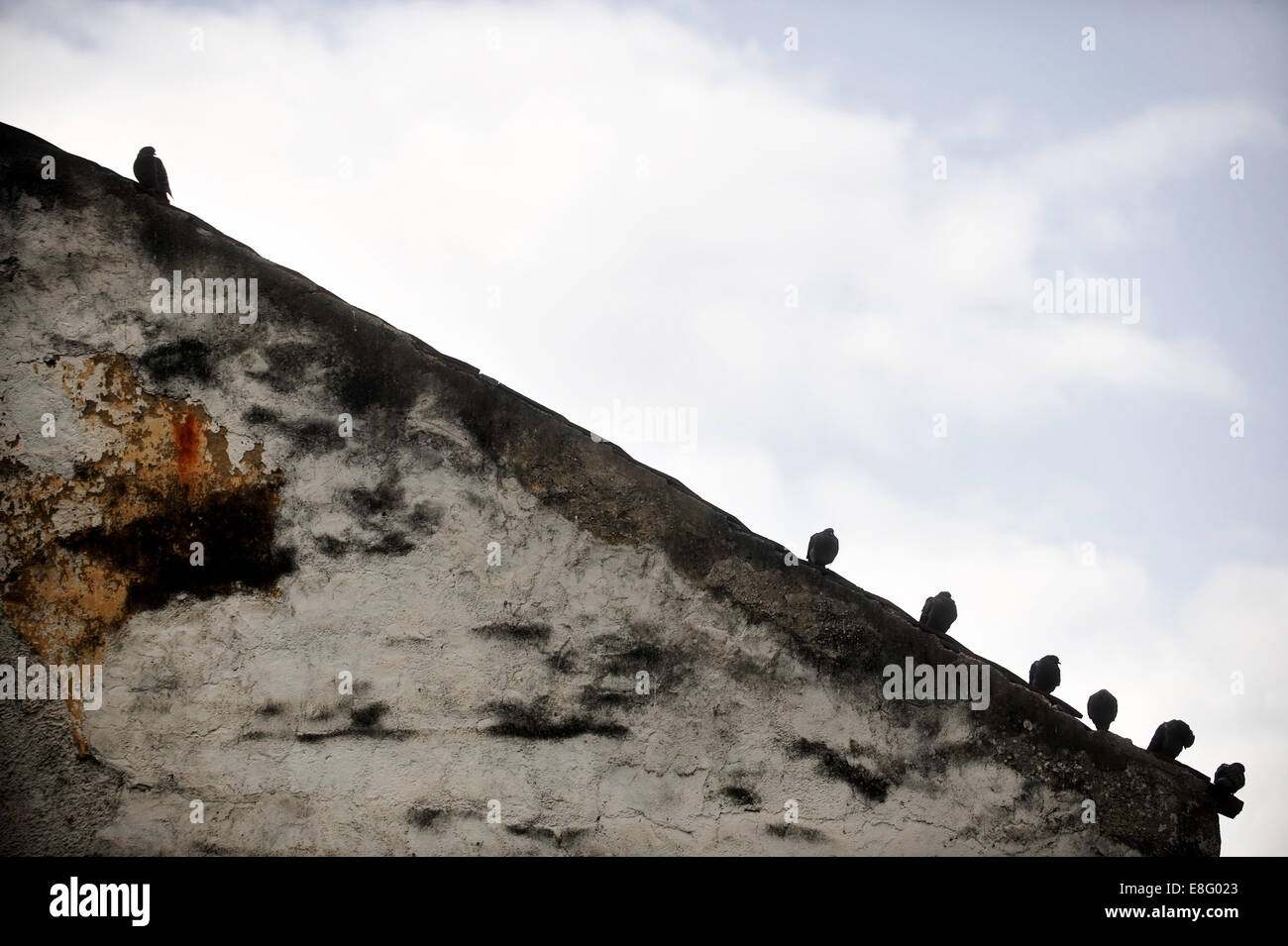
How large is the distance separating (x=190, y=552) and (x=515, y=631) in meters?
1.17

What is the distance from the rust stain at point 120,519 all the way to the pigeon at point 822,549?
6.49ft

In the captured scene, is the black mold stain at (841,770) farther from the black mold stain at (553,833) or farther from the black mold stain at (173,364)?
the black mold stain at (173,364)

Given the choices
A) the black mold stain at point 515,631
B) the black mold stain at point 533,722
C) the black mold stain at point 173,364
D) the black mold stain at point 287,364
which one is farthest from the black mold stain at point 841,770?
the black mold stain at point 173,364

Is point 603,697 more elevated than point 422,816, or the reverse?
point 603,697

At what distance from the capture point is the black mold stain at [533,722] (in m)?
4.25

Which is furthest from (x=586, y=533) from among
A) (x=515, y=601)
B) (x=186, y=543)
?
(x=186, y=543)

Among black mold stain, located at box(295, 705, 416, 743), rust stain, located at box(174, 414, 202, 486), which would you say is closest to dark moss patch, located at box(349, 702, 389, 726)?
black mold stain, located at box(295, 705, 416, 743)

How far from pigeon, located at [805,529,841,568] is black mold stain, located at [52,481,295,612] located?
192 cm

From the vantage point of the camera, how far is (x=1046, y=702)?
4.45 metres

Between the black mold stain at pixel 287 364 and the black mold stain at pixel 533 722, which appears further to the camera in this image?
the black mold stain at pixel 287 364

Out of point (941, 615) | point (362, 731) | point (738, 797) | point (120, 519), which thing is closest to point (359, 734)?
point (362, 731)

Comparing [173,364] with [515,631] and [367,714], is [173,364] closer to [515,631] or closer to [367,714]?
[367,714]

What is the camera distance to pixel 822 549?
4648 mm
